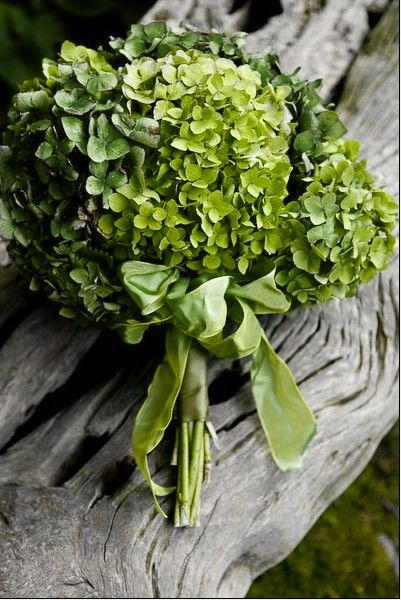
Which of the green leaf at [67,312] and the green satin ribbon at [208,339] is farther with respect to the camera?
the green leaf at [67,312]

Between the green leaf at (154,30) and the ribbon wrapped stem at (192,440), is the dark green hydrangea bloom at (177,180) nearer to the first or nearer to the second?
the green leaf at (154,30)

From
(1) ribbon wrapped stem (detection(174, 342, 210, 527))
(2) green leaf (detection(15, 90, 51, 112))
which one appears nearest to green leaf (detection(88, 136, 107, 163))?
(2) green leaf (detection(15, 90, 51, 112))

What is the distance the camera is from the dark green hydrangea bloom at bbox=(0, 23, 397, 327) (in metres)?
1.15

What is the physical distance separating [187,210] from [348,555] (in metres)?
1.26

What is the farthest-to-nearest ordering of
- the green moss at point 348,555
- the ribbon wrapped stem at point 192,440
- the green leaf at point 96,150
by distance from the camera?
the green moss at point 348,555, the ribbon wrapped stem at point 192,440, the green leaf at point 96,150

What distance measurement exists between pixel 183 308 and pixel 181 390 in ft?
0.62

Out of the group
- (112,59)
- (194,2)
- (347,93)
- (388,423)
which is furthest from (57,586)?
(194,2)

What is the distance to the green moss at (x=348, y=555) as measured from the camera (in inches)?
75.0

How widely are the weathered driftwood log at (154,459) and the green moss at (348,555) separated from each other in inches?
18.3

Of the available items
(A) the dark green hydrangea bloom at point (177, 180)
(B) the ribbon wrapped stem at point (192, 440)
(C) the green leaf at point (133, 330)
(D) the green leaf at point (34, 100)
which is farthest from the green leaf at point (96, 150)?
(B) the ribbon wrapped stem at point (192, 440)

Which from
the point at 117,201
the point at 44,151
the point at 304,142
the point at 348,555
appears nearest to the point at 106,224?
the point at 117,201

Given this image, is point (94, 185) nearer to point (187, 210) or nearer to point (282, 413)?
point (187, 210)

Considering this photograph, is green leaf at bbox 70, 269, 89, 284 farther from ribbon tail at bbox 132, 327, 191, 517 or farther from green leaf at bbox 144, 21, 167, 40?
green leaf at bbox 144, 21, 167, 40

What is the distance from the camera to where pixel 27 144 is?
1.22m
